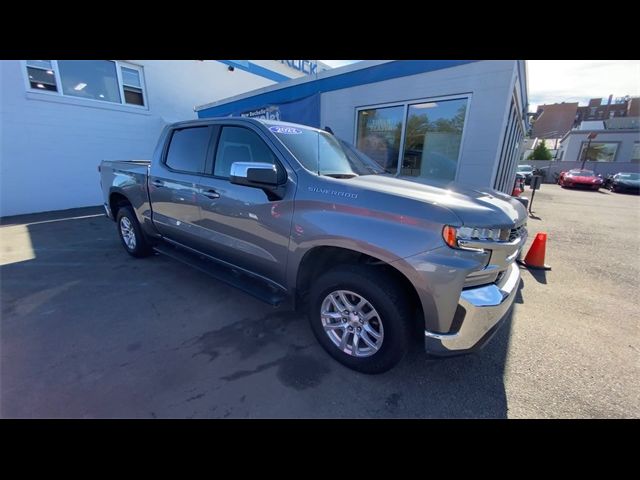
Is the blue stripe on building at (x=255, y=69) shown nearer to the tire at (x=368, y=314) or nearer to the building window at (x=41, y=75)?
the building window at (x=41, y=75)

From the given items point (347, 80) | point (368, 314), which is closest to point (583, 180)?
point (347, 80)

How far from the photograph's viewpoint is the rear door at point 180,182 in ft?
10.9

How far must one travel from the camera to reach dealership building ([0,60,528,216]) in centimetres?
476

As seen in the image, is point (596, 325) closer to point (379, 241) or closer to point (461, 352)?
point (461, 352)

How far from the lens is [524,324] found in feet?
10.1

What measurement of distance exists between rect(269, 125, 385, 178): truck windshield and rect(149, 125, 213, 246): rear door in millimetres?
1079

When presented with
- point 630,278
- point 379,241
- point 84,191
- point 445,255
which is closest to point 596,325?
point 630,278

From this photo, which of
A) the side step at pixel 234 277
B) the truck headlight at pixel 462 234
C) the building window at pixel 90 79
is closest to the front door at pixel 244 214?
the side step at pixel 234 277

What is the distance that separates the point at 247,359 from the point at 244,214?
133cm

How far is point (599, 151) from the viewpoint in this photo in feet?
100

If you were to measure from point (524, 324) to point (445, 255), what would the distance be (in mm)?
2046

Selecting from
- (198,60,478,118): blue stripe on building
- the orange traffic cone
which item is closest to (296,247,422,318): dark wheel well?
the orange traffic cone

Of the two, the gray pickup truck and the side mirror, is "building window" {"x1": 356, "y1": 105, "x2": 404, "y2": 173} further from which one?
the side mirror

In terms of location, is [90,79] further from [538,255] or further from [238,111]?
[538,255]
